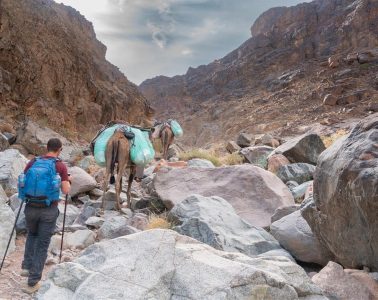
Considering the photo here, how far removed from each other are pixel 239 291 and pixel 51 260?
10.5ft

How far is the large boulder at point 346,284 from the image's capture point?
4355 mm

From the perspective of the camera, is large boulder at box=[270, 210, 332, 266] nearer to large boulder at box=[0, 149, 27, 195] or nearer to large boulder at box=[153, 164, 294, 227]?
large boulder at box=[153, 164, 294, 227]

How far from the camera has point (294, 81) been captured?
62.6 m

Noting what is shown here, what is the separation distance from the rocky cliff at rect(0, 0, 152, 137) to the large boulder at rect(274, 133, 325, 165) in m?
13.2

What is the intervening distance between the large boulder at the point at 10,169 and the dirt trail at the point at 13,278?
2.66 meters

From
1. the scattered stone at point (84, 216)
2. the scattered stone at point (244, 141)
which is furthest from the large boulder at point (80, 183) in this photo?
the scattered stone at point (244, 141)

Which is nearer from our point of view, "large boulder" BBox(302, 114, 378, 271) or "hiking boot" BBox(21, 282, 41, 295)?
"large boulder" BBox(302, 114, 378, 271)

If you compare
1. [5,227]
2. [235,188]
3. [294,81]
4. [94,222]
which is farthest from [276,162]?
[294,81]

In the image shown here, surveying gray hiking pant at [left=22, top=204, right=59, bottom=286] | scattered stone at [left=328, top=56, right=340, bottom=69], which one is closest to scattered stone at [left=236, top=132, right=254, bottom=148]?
gray hiking pant at [left=22, top=204, right=59, bottom=286]

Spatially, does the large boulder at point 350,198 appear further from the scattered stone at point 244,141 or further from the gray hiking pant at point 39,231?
the scattered stone at point 244,141

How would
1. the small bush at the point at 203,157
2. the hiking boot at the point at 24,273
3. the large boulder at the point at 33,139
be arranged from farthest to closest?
1. the large boulder at the point at 33,139
2. the small bush at the point at 203,157
3. the hiking boot at the point at 24,273

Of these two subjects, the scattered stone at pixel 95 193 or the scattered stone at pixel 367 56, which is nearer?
the scattered stone at pixel 95 193

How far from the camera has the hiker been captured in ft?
16.6

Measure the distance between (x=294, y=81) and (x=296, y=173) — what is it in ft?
178
